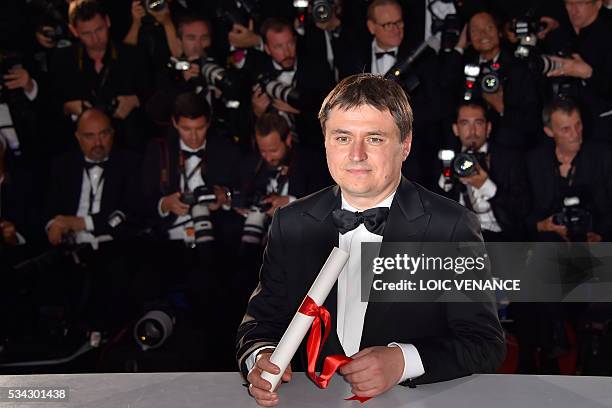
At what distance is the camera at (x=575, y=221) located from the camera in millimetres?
4648

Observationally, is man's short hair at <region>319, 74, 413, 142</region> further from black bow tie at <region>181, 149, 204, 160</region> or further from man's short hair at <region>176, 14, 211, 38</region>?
man's short hair at <region>176, 14, 211, 38</region>

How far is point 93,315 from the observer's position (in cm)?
499

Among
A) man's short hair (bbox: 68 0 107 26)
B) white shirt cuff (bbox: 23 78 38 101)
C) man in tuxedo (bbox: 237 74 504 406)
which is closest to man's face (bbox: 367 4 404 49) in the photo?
man's short hair (bbox: 68 0 107 26)

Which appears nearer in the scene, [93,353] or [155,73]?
[93,353]

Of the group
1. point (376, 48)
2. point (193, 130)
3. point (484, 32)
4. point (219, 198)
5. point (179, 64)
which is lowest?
point (219, 198)

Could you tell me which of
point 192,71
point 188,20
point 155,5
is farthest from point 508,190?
point 155,5

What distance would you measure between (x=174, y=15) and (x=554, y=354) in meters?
3.17

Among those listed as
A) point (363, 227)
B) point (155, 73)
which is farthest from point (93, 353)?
point (363, 227)

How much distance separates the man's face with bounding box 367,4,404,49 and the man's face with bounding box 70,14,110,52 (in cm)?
176

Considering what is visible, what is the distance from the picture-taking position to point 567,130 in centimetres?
480

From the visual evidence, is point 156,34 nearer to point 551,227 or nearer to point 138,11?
point 138,11

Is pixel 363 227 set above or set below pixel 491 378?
above

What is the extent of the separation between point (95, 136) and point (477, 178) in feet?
7.59

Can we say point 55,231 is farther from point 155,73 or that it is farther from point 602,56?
point 602,56
